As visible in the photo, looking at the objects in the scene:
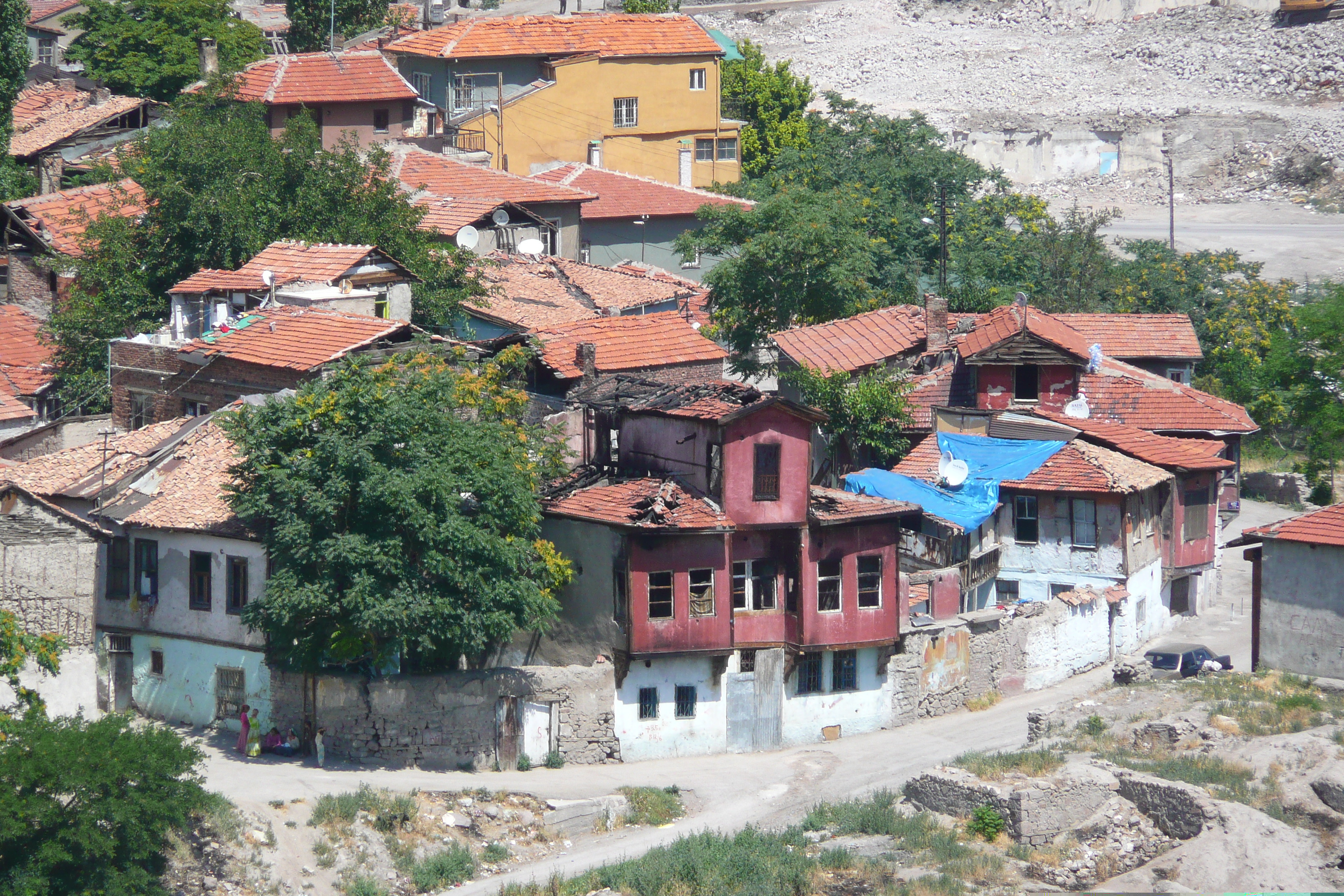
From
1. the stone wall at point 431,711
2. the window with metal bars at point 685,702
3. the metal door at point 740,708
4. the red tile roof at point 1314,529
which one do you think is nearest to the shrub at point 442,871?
the stone wall at point 431,711

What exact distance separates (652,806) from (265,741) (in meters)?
8.04

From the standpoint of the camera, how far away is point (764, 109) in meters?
80.2

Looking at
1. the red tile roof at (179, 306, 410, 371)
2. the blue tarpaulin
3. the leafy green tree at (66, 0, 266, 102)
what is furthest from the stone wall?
the leafy green tree at (66, 0, 266, 102)

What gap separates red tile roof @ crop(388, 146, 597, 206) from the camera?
200 ft

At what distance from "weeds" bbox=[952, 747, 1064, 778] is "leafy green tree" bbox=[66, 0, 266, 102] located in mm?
51487

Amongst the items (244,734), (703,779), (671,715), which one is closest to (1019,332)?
(671,715)

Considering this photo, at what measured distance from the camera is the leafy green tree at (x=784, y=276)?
5222cm

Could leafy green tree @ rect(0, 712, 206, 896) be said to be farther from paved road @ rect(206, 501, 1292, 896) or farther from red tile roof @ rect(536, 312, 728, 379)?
red tile roof @ rect(536, 312, 728, 379)

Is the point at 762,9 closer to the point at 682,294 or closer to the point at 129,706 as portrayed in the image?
the point at 682,294

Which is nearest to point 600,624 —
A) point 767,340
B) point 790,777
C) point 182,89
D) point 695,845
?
point 790,777

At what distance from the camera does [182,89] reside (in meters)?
72.5

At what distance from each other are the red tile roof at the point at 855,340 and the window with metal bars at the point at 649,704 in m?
13.7

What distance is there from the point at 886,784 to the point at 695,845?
5929 millimetres

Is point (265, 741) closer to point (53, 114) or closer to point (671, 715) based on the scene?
point (671, 715)
